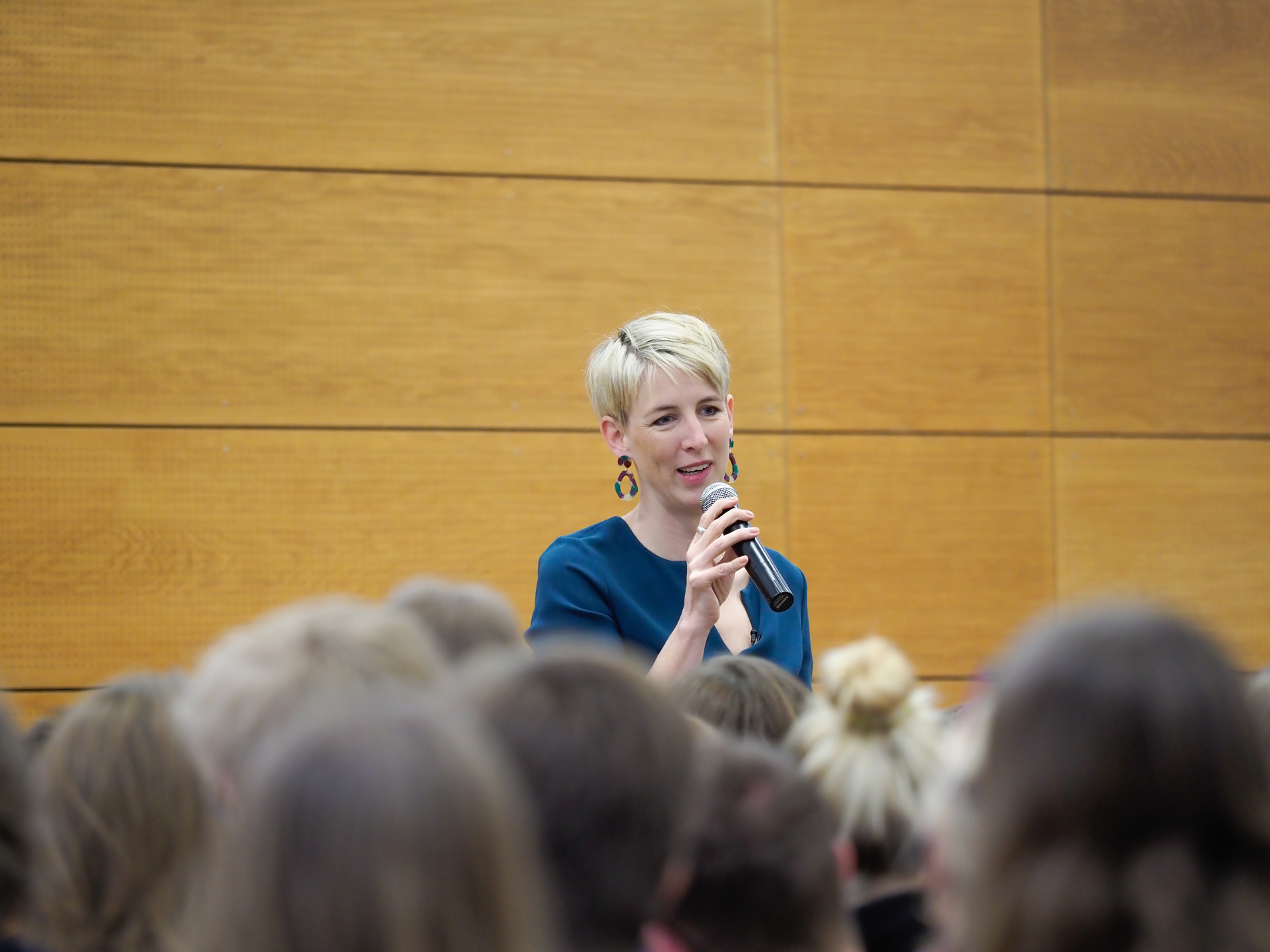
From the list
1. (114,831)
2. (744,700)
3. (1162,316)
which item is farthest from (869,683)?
(1162,316)

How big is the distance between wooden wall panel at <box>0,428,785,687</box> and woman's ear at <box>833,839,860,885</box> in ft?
8.36

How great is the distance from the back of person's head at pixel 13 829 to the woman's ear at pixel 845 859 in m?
0.71

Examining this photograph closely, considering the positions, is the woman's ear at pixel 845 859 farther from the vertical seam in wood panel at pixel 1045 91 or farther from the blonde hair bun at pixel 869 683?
the vertical seam in wood panel at pixel 1045 91

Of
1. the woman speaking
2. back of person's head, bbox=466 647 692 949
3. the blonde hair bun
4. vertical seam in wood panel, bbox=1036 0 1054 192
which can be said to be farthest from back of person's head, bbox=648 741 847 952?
vertical seam in wood panel, bbox=1036 0 1054 192

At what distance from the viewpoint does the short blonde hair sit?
8.11 ft

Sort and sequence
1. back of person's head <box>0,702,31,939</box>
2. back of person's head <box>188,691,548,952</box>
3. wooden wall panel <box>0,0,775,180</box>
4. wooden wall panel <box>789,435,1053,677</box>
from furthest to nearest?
1. wooden wall panel <box>789,435,1053,677</box>
2. wooden wall panel <box>0,0,775,180</box>
3. back of person's head <box>0,702,31,939</box>
4. back of person's head <box>188,691,548,952</box>

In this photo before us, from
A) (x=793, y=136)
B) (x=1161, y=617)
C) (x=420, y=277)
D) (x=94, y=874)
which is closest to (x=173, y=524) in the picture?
(x=420, y=277)

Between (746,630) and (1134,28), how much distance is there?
112 inches

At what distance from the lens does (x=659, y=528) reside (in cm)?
254

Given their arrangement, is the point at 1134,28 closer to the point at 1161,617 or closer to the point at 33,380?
the point at 33,380

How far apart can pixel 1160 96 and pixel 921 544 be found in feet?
5.55

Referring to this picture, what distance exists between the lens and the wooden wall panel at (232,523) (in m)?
3.62

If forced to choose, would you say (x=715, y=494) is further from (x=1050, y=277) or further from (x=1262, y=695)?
(x=1050, y=277)

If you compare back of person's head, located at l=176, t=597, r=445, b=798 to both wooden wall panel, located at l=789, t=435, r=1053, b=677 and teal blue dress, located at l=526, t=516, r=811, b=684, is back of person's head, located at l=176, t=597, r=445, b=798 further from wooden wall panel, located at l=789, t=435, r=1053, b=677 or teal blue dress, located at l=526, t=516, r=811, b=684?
wooden wall panel, located at l=789, t=435, r=1053, b=677
